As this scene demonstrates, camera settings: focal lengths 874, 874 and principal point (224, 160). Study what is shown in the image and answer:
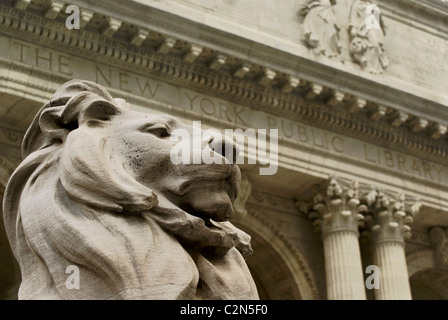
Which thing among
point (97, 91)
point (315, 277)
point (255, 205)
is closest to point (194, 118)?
point (255, 205)

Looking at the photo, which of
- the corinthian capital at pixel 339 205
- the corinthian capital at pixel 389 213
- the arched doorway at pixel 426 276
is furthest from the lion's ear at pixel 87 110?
the arched doorway at pixel 426 276

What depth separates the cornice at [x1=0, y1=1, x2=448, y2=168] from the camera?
32.8 ft

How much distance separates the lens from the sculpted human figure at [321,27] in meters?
12.3

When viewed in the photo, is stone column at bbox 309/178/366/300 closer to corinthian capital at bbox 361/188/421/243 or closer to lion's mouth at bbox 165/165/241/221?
corinthian capital at bbox 361/188/421/243

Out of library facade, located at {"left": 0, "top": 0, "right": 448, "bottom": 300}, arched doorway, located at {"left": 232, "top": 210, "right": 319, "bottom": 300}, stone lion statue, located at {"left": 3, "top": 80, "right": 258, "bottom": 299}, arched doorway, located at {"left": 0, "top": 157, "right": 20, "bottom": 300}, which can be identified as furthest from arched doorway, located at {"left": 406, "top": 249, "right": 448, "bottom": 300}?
stone lion statue, located at {"left": 3, "top": 80, "right": 258, "bottom": 299}

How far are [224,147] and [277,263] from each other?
10.7 metres

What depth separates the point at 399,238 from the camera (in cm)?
1232

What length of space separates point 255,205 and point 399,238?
2.08 m

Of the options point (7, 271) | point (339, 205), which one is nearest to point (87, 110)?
point (339, 205)

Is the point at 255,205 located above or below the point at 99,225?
above

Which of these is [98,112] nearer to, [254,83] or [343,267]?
[254,83]

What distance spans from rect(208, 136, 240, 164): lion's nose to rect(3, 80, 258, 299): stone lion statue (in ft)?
0.10

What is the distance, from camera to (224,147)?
2.12 metres
